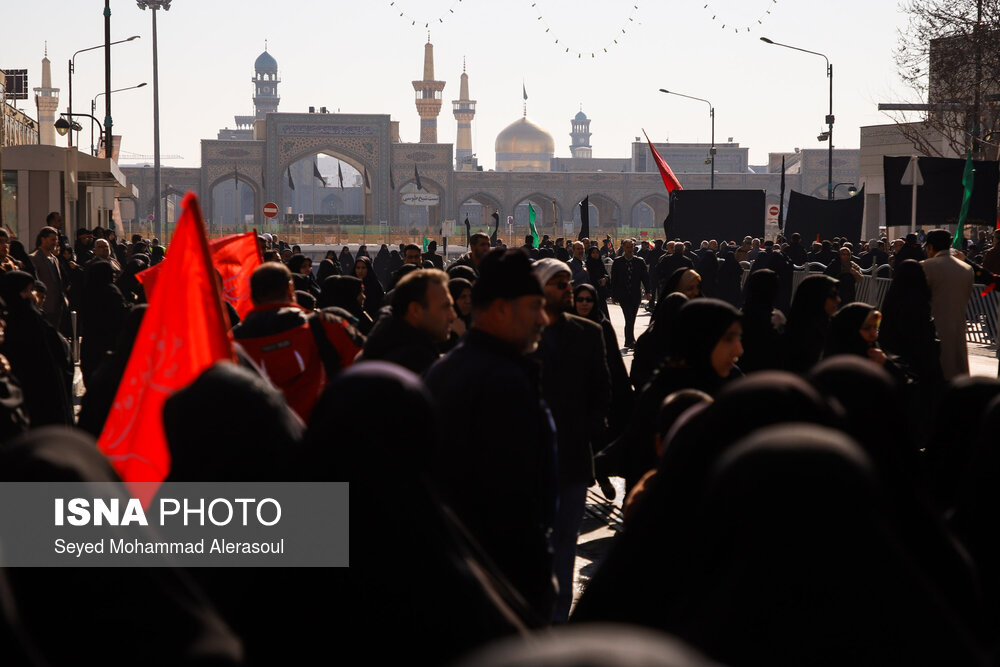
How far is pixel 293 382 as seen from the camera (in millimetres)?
4496

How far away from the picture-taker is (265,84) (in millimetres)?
151250

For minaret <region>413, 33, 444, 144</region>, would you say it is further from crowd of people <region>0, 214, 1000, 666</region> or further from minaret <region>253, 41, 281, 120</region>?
crowd of people <region>0, 214, 1000, 666</region>

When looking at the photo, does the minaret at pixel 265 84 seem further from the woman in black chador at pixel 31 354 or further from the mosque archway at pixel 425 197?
the woman in black chador at pixel 31 354

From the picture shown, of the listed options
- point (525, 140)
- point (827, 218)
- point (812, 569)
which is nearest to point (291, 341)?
point (812, 569)

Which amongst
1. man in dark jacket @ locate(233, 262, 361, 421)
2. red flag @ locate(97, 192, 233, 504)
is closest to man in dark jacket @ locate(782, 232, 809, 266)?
man in dark jacket @ locate(233, 262, 361, 421)

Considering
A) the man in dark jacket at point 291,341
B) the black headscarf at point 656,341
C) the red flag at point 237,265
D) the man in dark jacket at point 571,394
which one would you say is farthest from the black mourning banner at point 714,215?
the man in dark jacket at point 291,341

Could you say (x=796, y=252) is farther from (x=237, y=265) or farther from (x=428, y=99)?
(x=428, y=99)

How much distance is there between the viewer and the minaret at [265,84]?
14975 cm

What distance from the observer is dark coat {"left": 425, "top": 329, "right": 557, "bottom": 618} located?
3.03m

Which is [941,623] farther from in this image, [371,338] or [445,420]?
[371,338]

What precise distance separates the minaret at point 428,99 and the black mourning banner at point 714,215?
79682mm

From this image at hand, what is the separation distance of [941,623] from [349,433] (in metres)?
0.94

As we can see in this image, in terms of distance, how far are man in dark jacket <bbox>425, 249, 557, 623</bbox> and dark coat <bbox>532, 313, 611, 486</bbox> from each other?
155cm

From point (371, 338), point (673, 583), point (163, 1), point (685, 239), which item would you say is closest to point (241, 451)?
point (673, 583)
